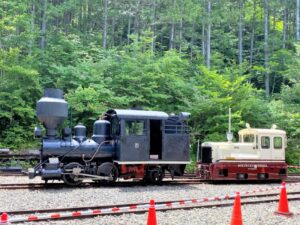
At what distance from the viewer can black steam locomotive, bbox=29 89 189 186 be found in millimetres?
13359

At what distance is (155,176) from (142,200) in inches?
145

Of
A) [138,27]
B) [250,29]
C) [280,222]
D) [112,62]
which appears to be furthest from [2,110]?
[250,29]

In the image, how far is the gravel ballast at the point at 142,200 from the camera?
27.4 ft

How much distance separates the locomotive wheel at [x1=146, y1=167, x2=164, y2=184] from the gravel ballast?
65 cm

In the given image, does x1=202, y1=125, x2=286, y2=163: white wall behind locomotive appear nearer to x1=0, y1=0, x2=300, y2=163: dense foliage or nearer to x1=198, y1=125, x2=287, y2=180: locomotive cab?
x1=198, y1=125, x2=287, y2=180: locomotive cab

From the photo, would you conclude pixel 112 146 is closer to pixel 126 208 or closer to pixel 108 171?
pixel 108 171

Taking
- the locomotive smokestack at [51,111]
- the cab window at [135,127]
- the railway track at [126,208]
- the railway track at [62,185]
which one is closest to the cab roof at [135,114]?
the cab window at [135,127]

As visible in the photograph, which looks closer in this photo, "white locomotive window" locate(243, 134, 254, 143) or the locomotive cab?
the locomotive cab

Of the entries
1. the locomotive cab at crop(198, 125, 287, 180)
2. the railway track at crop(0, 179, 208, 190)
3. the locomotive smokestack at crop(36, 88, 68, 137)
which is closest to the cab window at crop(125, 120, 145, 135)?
the railway track at crop(0, 179, 208, 190)

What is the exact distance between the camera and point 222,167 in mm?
16125

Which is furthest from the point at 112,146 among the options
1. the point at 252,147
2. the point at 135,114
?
the point at 252,147

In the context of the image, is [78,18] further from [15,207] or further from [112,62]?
[15,207]

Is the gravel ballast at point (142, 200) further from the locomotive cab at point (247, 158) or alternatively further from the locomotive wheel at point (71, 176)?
the locomotive cab at point (247, 158)

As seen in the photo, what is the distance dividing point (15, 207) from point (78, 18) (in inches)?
1537
